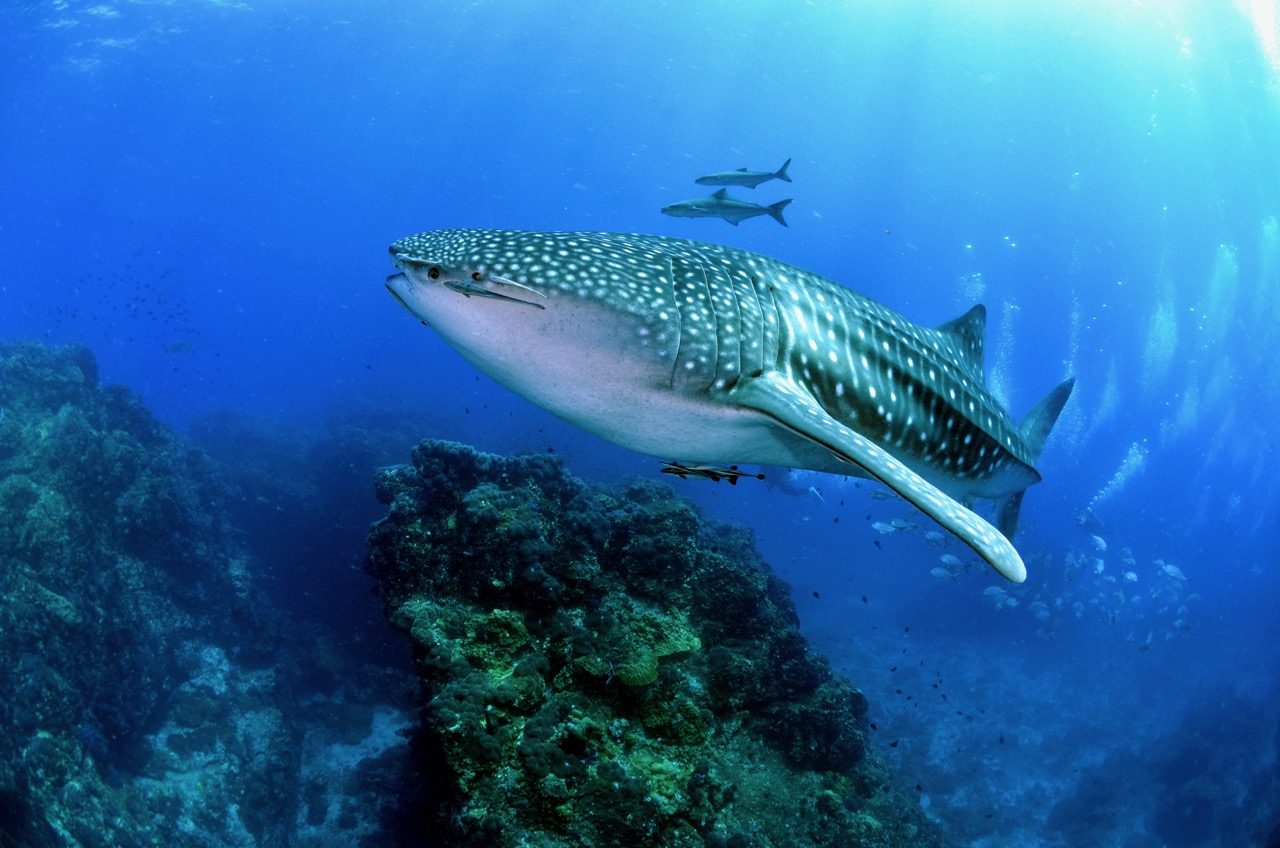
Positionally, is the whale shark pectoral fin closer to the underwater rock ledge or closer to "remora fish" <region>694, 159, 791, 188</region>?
the underwater rock ledge

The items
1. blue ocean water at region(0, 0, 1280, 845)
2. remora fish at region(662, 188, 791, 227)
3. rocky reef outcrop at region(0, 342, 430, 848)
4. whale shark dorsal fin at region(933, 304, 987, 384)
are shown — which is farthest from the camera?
blue ocean water at region(0, 0, 1280, 845)

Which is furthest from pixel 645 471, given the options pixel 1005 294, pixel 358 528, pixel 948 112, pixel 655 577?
pixel 1005 294

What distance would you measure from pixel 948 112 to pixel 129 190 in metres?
199

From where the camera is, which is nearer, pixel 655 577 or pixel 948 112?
pixel 655 577

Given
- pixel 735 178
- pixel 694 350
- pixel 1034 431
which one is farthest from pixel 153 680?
pixel 735 178

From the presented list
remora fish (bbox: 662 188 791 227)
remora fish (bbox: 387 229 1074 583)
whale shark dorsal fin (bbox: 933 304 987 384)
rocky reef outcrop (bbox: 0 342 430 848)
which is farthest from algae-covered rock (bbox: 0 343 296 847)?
remora fish (bbox: 662 188 791 227)

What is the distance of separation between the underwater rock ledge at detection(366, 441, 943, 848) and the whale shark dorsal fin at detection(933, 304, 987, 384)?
329cm

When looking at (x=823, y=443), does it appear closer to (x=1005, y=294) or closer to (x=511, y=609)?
(x=511, y=609)

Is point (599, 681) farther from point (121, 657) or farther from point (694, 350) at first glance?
point (121, 657)

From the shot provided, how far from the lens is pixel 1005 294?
407ft

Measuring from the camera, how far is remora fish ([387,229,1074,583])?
2.77 metres

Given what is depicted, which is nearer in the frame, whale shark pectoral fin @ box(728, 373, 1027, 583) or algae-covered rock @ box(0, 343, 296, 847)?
whale shark pectoral fin @ box(728, 373, 1027, 583)

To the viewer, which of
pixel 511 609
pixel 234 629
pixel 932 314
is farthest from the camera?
pixel 932 314

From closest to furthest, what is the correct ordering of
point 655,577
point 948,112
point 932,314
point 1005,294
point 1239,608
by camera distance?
point 655,577
point 1239,608
point 948,112
point 1005,294
point 932,314
